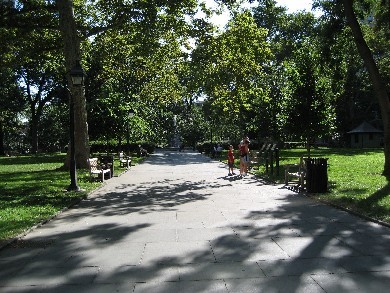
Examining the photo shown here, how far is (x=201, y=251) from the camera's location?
20.7 feet

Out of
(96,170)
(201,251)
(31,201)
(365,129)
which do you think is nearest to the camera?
(201,251)

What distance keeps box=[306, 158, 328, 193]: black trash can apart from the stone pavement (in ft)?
5.93

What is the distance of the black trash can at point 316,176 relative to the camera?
40.9 ft

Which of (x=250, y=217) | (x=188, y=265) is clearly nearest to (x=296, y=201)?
(x=250, y=217)

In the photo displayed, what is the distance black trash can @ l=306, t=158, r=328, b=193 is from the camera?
40.9 ft

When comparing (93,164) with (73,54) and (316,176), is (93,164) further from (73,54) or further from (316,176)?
(316,176)

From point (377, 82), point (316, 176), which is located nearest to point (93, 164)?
point (316, 176)

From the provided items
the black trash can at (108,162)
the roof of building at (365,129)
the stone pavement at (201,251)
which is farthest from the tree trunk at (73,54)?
the roof of building at (365,129)

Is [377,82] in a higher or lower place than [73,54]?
lower

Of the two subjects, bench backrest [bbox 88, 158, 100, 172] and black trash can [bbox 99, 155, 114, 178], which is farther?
black trash can [bbox 99, 155, 114, 178]

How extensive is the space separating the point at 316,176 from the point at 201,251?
7198 millimetres

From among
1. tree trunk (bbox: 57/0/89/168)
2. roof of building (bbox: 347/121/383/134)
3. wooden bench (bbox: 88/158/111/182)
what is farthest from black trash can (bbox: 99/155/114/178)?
roof of building (bbox: 347/121/383/134)

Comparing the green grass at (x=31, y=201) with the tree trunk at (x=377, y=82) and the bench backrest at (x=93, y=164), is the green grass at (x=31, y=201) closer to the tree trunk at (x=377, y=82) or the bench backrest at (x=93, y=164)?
the bench backrest at (x=93, y=164)

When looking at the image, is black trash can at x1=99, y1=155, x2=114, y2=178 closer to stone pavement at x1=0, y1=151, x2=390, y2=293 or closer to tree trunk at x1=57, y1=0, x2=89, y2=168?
tree trunk at x1=57, y1=0, x2=89, y2=168
